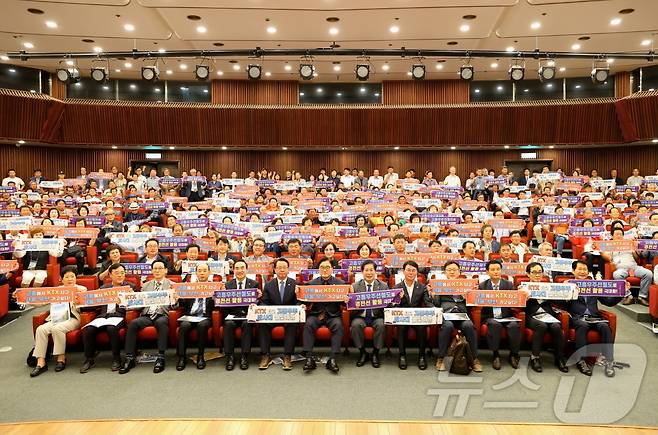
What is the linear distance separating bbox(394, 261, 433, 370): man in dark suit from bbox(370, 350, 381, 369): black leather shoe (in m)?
0.22

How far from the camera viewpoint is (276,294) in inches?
199

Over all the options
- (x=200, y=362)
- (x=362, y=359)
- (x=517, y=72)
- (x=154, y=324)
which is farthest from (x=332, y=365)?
(x=517, y=72)

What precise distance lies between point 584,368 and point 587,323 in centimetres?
45

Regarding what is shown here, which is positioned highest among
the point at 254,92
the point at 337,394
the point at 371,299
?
the point at 254,92

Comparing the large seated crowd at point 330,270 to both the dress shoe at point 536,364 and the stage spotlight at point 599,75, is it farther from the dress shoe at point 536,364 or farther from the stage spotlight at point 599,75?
the stage spotlight at point 599,75

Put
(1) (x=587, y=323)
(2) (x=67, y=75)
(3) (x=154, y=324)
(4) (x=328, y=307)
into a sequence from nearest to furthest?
(1) (x=587, y=323) → (3) (x=154, y=324) → (4) (x=328, y=307) → (2) (x=67, y=75)

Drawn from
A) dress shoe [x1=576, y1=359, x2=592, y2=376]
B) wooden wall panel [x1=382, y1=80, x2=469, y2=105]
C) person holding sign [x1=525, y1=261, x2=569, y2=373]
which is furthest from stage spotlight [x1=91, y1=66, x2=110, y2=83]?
dress shoe [x1=576, y1=359, x2=592, y2=376]

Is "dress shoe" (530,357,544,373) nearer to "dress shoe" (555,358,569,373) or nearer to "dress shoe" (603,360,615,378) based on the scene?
"dress shoe" (555,358,569,373)

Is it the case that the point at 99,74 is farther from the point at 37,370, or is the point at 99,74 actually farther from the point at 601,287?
the point at 601,287

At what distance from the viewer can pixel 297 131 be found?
1593 cm

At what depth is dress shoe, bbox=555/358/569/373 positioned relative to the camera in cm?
454

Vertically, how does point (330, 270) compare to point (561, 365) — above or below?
above

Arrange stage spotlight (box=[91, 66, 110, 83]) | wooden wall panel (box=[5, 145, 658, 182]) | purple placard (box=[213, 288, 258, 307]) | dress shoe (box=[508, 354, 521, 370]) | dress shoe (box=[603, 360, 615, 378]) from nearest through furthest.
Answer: dress shoe (box=[603, 360, 615, 378])
dress shoe (box=[508, 354, 521, 370])
purple placard (box=[213, 288, 258, 307])
stage spotlight (box=[91, 66, 110, 83])
wooden wall panel (box=[5, 145, 658, 182])

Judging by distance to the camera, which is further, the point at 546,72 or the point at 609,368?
the point at 546,72
